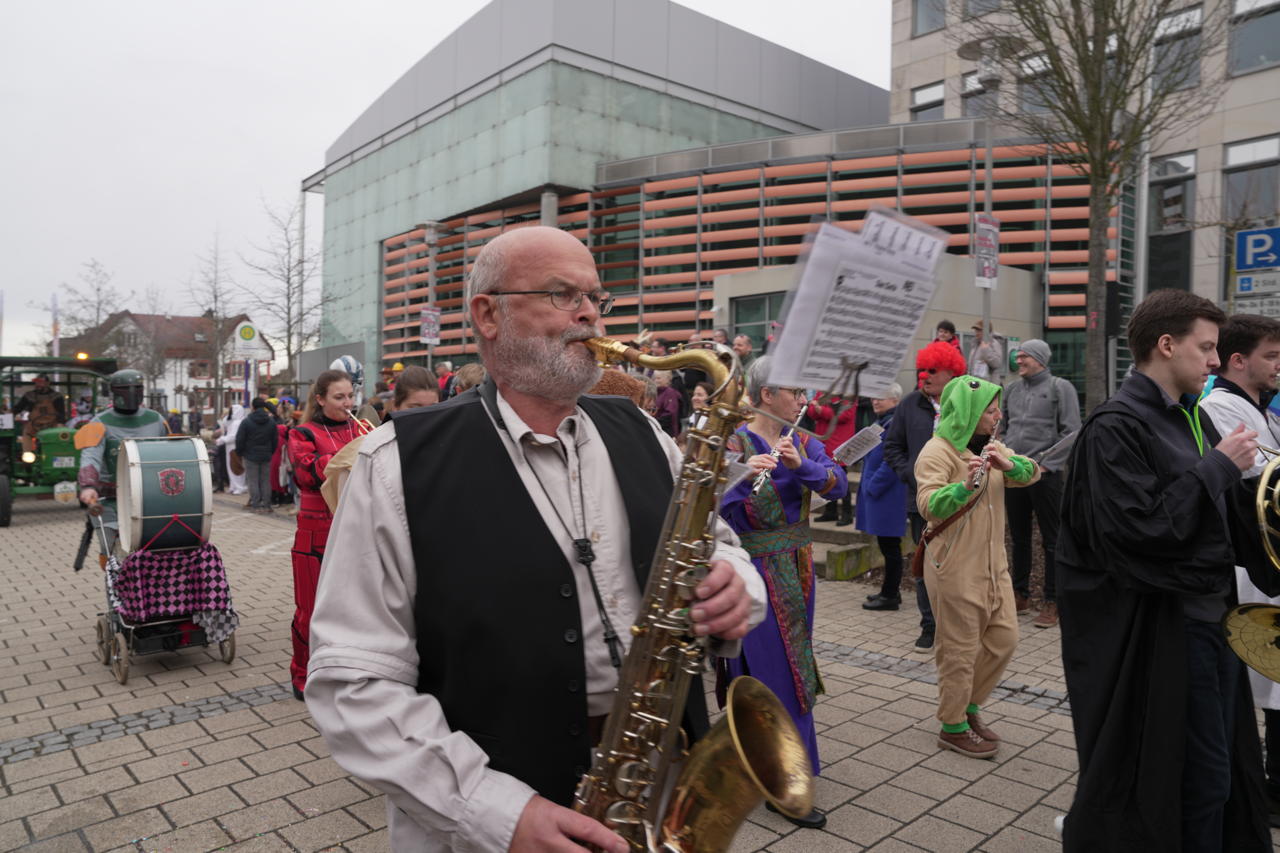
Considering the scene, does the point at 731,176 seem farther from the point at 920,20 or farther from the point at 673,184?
the point at 920,20

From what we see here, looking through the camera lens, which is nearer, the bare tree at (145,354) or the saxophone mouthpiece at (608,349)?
the saxophone mouthpiece at (608,349)

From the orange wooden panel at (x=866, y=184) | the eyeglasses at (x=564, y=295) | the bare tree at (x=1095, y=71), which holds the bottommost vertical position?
the eyeglasses at (x=564, y=295)

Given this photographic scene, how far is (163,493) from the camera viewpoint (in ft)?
18.6

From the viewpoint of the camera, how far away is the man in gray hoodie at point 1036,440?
7.01 meters

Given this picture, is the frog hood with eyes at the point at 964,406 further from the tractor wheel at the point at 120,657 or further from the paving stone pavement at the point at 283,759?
the tractor wheel at the point at 120,657

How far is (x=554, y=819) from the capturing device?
61.0 inches

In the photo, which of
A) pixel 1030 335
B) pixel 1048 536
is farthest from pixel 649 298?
pixel 1048 536

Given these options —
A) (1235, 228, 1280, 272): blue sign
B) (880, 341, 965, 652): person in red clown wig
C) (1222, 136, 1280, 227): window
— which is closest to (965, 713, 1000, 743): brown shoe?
(880, 341, 965, 652): person in red clown wig

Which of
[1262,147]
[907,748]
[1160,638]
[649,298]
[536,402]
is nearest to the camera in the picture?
[536,402]

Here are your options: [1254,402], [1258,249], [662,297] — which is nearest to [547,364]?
[1254,402]

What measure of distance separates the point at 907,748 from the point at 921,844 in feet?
3.38

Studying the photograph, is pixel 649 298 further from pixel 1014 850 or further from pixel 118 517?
pixel 1014 850

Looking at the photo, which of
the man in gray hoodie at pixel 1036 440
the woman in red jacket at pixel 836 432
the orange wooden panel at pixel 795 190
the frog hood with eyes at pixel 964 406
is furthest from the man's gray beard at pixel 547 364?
the orange wooden panel at pixel 795 190

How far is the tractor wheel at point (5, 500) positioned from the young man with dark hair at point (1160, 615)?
47.5ft
